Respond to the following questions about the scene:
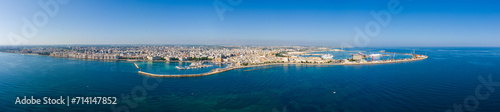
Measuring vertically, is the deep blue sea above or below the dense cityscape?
below

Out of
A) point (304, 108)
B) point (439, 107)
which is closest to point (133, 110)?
point (304, 108)

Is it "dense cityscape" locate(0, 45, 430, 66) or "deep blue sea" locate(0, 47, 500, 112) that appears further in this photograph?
"dense cityscape" locate(0, 45, 430, 66)

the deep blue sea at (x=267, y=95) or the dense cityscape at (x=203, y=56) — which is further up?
the dense cityscape at (x=203, y=56)

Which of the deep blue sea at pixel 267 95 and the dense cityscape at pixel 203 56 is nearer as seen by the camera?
the deep blue sea at pixel 267 95

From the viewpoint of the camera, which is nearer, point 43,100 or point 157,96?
point 43,100

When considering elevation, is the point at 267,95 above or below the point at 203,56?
below

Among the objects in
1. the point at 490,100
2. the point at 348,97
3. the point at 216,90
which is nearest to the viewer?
the point at 490,100

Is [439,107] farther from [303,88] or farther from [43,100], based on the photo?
[43,100]

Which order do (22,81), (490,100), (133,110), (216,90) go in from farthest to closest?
(22,81) < (216,90) < (490,100) < (133,110)

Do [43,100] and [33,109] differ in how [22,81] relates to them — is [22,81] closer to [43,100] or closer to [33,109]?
[43,100]

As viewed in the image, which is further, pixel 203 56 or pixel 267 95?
pixel 203 56
